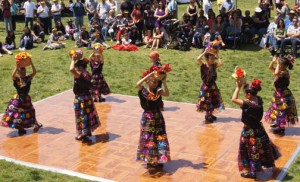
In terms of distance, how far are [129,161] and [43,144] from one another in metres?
2.22

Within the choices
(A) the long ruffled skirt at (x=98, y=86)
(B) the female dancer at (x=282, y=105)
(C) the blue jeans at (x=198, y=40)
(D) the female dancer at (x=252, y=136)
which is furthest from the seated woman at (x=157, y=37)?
(D) the female dancer at (x=252, y=136)

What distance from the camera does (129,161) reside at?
9406mm

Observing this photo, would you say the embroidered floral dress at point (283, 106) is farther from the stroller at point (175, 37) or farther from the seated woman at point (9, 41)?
the seated woman at point (9, 41)

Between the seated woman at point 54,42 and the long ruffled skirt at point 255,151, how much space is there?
47.6ft

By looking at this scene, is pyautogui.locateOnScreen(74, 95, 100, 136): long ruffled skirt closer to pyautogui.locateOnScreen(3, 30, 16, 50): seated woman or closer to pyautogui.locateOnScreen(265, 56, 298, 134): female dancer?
pyautogui.locateOnScreen(265, 56, 298, 134): female dancer

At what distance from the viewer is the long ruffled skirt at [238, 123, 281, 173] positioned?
8305mm

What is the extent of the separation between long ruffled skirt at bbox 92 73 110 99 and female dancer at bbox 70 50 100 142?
3.04 m

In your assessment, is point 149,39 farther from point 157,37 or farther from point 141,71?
point 141,71

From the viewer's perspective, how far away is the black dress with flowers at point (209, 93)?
11379 millimetres

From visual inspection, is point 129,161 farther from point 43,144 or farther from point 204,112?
point 204,112

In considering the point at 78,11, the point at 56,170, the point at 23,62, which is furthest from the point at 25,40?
the point at 56,170

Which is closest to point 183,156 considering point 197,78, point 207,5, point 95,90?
point 95,90

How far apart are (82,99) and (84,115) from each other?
36 centimetres

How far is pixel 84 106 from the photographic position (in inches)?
402
